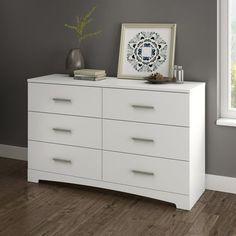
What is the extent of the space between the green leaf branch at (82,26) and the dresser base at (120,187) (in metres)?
1.10

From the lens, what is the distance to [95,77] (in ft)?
12.4

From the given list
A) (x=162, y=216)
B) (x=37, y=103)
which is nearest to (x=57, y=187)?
(x=37, y=103)

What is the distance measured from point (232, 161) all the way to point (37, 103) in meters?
1.50

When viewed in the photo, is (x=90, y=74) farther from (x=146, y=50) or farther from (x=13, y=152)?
(x=13, y=152)

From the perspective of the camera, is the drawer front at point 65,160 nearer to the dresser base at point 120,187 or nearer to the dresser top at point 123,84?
the dresser base at point 120,187

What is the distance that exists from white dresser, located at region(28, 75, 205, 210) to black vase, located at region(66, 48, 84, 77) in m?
0.12

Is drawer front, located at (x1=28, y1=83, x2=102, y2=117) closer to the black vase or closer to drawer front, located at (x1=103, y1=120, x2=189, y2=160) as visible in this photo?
drawer front, located at (x1=103, y1=120, x2=189, y2=160)

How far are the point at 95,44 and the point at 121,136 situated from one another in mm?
889

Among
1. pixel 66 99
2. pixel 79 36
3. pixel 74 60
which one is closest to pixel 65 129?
pixel 66 99

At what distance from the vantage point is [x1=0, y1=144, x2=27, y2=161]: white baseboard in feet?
15.0

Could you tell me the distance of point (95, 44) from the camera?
162 inches

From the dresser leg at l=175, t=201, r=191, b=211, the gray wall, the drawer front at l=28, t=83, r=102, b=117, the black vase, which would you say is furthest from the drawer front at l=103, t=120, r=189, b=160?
the black vase

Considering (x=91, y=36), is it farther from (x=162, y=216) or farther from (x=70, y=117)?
(x=162, y=216)

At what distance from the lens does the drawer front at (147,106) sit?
3.38 metres
